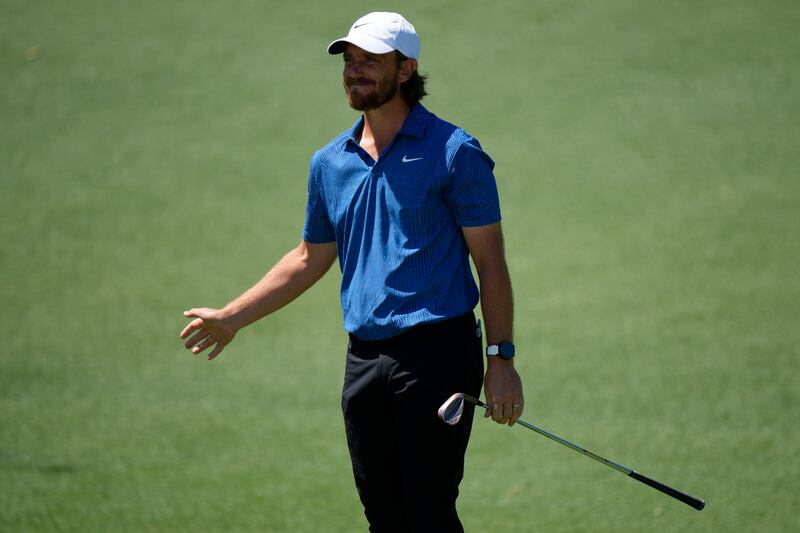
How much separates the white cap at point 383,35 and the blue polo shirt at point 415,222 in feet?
0.64

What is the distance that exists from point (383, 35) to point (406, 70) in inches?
Answer: 5.8

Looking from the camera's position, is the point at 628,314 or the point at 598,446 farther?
the point at 628,314

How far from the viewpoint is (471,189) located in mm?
2992

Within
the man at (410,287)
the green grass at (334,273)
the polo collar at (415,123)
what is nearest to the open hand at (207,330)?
the man at (410,287)

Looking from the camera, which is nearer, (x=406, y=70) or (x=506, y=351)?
(x=506, y=351)

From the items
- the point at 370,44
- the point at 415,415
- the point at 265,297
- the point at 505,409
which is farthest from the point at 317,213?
the point at 505,409

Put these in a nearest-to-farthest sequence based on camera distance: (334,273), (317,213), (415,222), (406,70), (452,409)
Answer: (452,409), (415,222), (406,70), (317,213), (334,273)

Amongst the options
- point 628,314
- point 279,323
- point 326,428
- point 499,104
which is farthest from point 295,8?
point 326,428

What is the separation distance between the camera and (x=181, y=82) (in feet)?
33.8

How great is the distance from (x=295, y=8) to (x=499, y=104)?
8.54 feet

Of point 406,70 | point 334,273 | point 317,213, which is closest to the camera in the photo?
point 406,70

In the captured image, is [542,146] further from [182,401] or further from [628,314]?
[182,401]

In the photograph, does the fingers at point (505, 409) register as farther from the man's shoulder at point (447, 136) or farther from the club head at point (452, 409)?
the man's shoulder at point (447, 136)

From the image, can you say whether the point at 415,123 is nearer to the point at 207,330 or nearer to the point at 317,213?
the point at 317,213
